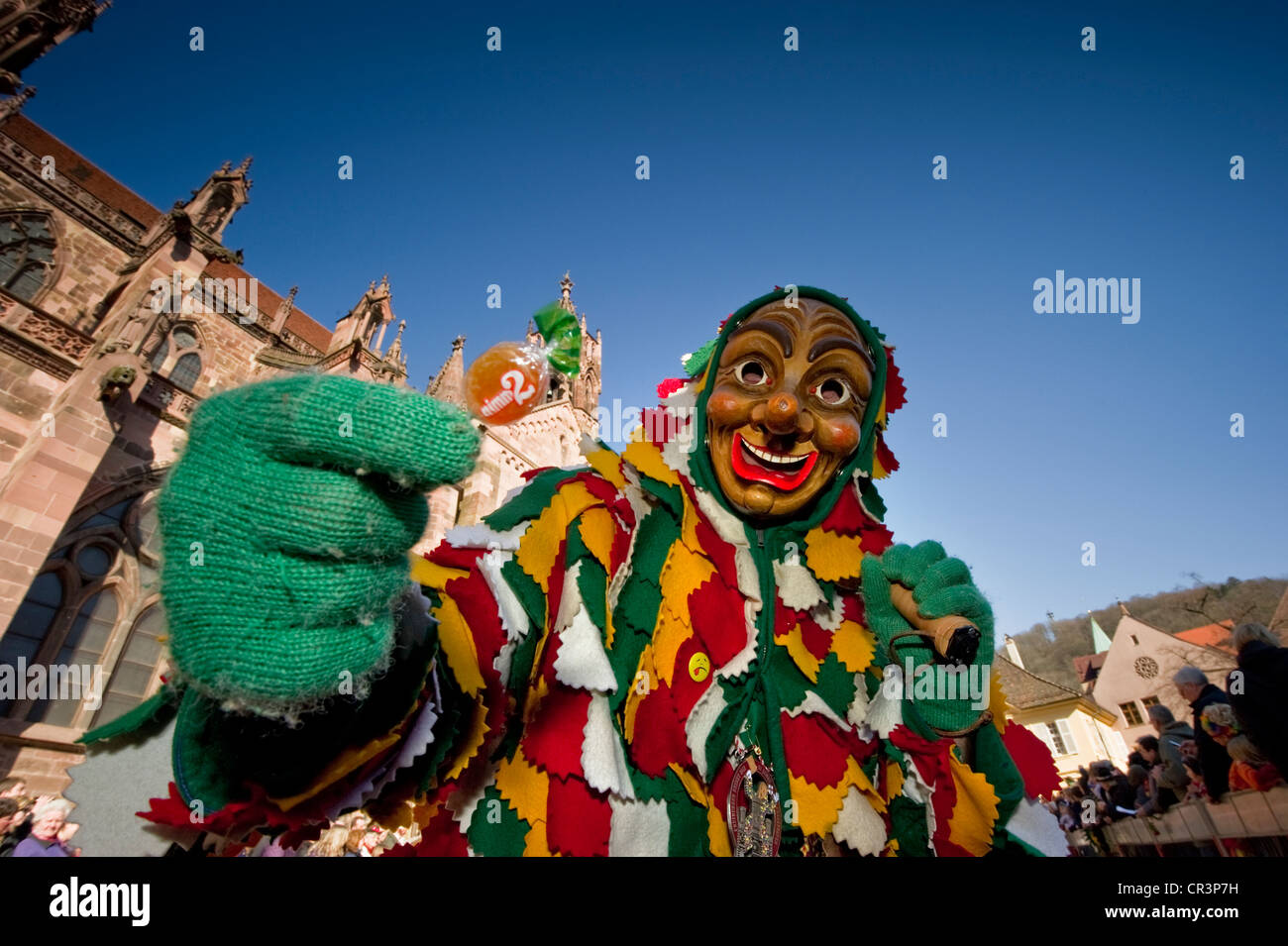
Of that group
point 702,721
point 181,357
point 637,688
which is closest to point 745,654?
point 702,721

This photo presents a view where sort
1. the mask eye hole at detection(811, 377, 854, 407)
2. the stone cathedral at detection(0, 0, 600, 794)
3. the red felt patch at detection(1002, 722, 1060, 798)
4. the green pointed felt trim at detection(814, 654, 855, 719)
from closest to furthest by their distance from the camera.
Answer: the green pointed felt trim at detection(814, 654, 855, 719) < the red felt patch at detection(1002, 722, 1060, 798) < the mask eye hole at detection(811, 377, 854, 407) < the stone cathedral at detection(0, 0, 600, 794)

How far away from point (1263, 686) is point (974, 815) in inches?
200

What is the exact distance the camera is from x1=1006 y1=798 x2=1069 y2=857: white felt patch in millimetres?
1764

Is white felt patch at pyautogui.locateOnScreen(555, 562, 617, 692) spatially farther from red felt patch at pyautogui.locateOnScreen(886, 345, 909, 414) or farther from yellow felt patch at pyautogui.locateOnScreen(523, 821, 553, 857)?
red felt patch at pyautogui.locateOnScreen(886, 345, 909, 414)

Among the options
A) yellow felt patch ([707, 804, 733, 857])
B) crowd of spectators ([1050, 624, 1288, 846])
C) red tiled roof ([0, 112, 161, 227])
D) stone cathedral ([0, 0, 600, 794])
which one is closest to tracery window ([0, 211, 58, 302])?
stone cathedral ([0, 0, 600, 794])

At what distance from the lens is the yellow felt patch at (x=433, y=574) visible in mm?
1400

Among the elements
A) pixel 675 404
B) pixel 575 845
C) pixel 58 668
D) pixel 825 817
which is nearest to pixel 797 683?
pixel 825 817

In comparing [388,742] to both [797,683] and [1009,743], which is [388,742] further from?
[1009,743]

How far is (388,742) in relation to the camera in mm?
1091

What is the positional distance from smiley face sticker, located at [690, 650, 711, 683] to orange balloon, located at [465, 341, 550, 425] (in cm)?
261

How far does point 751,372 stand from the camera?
2.26m

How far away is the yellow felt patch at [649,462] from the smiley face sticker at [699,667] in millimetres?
582

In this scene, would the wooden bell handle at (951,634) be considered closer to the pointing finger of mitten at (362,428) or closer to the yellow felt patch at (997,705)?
the yellow felt patch at (997,705)
